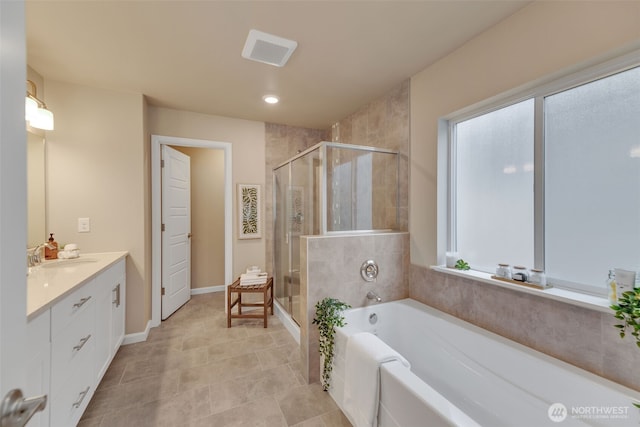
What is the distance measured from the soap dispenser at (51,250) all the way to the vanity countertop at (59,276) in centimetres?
9

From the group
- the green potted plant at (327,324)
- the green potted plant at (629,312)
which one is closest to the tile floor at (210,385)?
Result: the green potted plant at (327,324)

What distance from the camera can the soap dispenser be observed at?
2115mm

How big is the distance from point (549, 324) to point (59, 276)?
2.98 meters

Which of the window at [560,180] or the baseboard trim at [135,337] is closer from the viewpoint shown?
the window at [560,180]

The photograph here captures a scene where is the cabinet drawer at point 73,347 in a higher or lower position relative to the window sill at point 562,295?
lower

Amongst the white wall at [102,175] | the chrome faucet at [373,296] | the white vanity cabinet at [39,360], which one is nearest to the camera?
the white vanity cabinet at [39,360]

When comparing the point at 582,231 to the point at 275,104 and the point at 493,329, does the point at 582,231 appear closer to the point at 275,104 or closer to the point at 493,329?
the point at 493,329

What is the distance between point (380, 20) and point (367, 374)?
214 centimetres

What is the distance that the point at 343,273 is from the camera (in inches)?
84.4

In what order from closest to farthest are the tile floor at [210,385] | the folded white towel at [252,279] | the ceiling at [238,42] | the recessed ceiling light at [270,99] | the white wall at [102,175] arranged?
1. the ceiling at [238,42]
2. the tile floor at [210,385]
3. the white wall at [102,175]
4. the recessed ceiling light at [270,99]
5. the folded white towel at [252,279]

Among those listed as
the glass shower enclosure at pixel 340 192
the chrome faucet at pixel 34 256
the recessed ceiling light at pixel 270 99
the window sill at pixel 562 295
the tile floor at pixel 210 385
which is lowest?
the tile floor at pixel 210 385

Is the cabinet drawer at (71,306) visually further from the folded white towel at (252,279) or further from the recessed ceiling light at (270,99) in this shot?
the recessed ceiling light at (270,99)

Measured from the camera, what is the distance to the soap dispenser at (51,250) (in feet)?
6.94

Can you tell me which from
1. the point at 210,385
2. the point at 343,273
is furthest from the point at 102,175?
the point at 343,273
